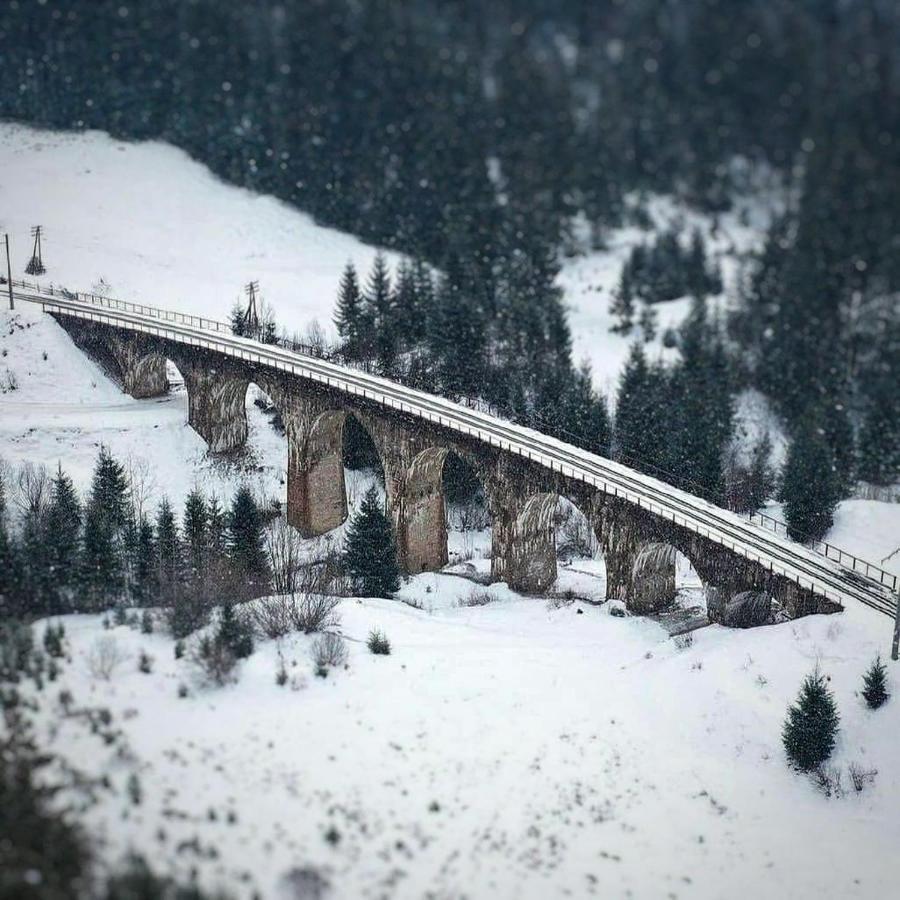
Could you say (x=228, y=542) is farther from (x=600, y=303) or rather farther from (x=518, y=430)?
(x=600, y=303)

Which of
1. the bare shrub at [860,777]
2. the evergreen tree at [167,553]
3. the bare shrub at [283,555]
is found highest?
the evergreen tree at [167,553]

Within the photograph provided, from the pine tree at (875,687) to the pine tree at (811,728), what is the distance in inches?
60.7

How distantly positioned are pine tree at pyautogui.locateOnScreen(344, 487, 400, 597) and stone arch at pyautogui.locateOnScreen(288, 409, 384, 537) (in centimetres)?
1083

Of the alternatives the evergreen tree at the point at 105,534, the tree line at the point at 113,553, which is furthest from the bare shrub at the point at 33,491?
the evergreen tree at the point at 105,534

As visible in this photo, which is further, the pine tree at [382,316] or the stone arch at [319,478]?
the pine tree at [382,316]

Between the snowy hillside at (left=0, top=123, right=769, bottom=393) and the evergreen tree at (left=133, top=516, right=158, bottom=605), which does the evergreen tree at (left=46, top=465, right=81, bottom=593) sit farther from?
the snowy hillside at (left=0, top=123, right=769, bottom=393)

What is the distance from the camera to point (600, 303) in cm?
9169

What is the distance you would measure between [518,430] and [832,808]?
2568 cm

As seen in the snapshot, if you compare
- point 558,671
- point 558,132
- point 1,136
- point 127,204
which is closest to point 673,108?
point 558,132

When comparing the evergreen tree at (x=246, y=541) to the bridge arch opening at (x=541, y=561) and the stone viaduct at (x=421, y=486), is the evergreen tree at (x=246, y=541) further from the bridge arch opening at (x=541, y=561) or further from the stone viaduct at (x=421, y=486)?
the bridge arch opening at (x=541, y=561)

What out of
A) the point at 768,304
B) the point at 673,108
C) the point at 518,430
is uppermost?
the point at 673,108

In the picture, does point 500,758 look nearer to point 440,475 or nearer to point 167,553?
point 167,553

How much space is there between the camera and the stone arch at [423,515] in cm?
5175

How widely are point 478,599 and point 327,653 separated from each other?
48.7ft
